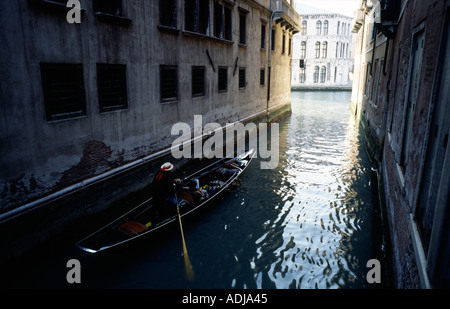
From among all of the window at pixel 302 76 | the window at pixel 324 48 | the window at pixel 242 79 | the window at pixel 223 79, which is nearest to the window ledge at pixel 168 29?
the window at pixel 223 79

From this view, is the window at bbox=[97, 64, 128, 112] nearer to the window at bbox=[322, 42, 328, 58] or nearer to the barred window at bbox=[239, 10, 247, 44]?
the barred window at bbox=[239, 10, 247, 44]

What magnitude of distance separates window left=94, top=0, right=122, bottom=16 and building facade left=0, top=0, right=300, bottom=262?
3 centimetres

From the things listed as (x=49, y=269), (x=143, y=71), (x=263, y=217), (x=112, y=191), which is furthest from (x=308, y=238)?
(x=143, y=71)

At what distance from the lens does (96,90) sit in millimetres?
7234

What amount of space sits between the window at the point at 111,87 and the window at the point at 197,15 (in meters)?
3.81

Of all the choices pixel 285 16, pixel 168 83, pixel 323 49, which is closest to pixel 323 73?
pixel 323 49

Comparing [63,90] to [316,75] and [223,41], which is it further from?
[316,75]

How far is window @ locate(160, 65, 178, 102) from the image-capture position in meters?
9.58

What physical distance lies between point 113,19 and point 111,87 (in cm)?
161

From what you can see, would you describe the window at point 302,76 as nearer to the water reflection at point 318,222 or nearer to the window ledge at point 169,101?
the water reflection at point 318,222

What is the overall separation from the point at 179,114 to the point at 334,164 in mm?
6417

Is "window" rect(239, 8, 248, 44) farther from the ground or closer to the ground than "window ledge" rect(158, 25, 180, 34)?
farther from the ground

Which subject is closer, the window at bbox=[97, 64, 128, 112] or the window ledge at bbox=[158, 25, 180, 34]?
the window at bbox=[97, 64, 128, 112]

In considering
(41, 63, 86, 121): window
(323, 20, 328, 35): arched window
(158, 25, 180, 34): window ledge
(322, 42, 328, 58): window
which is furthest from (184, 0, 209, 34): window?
(323, 20, 328, 35): arched window
